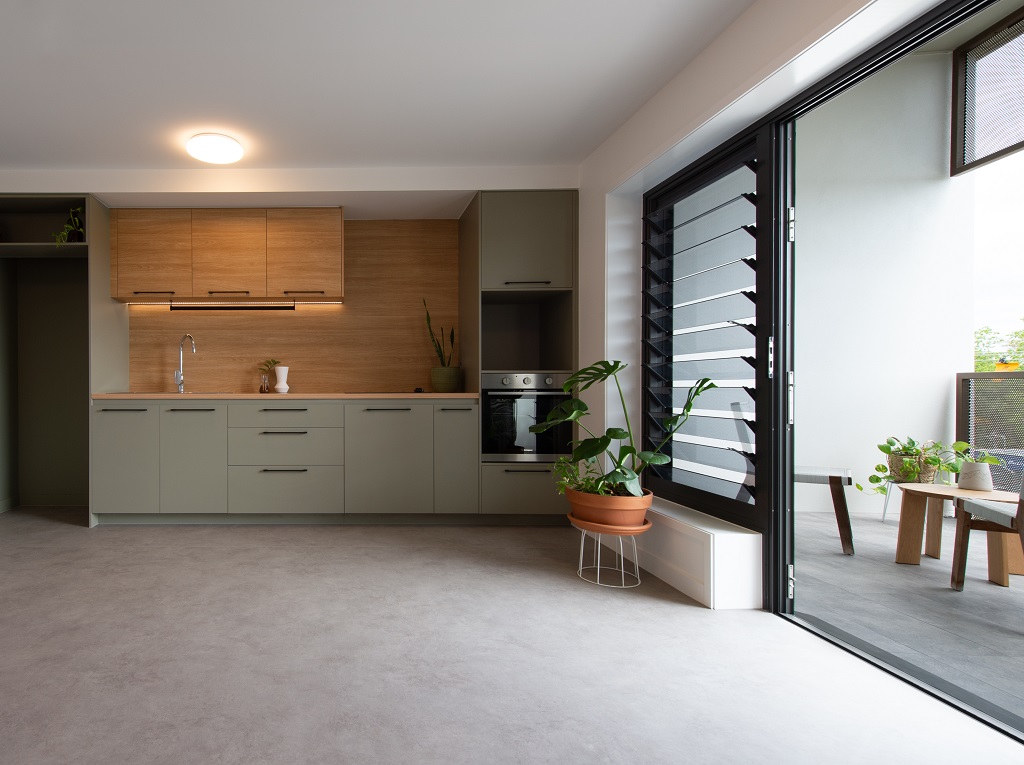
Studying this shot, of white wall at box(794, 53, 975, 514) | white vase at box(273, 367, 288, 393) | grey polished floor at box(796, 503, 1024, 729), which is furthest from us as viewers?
white vase at box(273, 367, 288, 393)

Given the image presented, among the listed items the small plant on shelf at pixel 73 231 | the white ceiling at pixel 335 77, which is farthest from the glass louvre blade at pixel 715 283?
the small plant on shelf at pixel 73 231

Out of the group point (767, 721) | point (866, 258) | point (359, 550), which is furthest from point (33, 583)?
point (866, 258)

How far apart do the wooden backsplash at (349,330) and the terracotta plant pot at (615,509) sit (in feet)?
7.90

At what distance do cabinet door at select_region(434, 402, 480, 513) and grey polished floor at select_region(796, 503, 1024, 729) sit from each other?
2.11 metres

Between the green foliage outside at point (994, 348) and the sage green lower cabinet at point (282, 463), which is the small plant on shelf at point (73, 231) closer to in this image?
the sage green lower cabinet at point (282, 463)

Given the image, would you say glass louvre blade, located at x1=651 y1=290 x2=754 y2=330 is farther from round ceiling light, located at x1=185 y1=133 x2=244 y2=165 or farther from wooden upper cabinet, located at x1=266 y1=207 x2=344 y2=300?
round ceiling light, located at x1=185 y1=133 x2=244 y2=165

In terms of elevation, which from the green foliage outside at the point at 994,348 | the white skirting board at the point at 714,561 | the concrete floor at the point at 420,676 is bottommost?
the concrete floor at the point at 420,676

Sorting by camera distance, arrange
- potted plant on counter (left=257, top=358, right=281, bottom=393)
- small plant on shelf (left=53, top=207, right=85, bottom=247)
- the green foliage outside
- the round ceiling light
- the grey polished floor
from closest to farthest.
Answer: the grey polished floor
the green foliage outside
the round ceiling light
small plant on shelf (left=53, top=207, right=85, bottom=247)
potted plant on counter (left=257, top=358, right=281, bottom=393)

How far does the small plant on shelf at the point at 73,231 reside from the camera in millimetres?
4371

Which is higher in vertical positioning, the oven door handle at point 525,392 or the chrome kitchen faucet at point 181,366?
the chrome kitchen faucet at point 181,366

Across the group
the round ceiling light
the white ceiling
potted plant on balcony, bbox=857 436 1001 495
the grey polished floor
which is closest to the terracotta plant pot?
the grey polished floor

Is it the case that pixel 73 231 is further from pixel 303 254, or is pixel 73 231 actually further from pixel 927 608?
pixel 927 608

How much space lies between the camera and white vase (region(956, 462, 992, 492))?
2615 millimetres

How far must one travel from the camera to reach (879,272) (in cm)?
404
